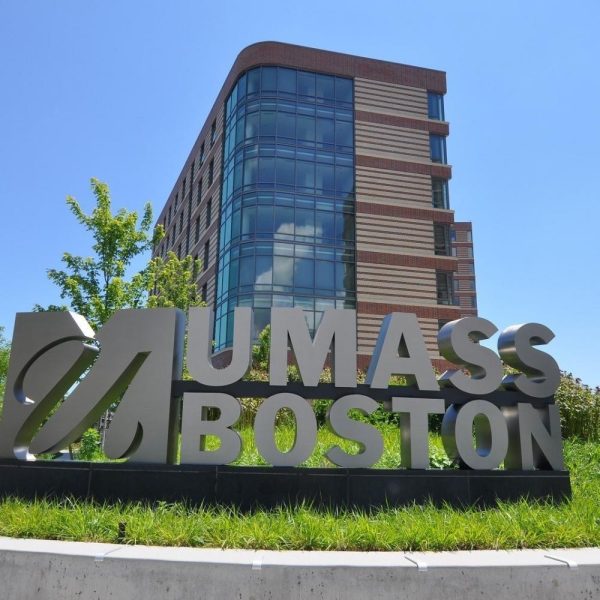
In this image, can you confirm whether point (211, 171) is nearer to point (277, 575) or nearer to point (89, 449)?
point (89, 449)

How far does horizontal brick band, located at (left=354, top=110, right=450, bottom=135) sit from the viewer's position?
117 feet

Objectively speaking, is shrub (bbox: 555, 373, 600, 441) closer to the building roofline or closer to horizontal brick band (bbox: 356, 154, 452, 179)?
horizontal brick band (bbox: 356, 154, 452, 179)

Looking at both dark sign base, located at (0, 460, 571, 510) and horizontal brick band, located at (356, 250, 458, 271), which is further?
horizontal brick band, located at (356, 250, 458, 271)

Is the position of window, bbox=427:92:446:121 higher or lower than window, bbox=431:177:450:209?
higher

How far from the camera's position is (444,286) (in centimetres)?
3519

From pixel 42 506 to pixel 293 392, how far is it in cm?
355

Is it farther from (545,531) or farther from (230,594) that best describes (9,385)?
(545,531)

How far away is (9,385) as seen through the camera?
321 inches

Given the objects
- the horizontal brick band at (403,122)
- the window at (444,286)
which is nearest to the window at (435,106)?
the horizontal brick band at (403,122)

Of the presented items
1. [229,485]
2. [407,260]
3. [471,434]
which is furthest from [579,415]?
[407,260]

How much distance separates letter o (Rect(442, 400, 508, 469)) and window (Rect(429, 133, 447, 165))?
101 ft

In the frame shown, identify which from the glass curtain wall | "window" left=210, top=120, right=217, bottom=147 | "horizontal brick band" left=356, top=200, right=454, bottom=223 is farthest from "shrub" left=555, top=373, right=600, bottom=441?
"window" left=210, top=120, right=217, bottom=147

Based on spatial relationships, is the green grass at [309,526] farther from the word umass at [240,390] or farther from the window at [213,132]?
the window at [213,132]

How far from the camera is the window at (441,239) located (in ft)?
116
